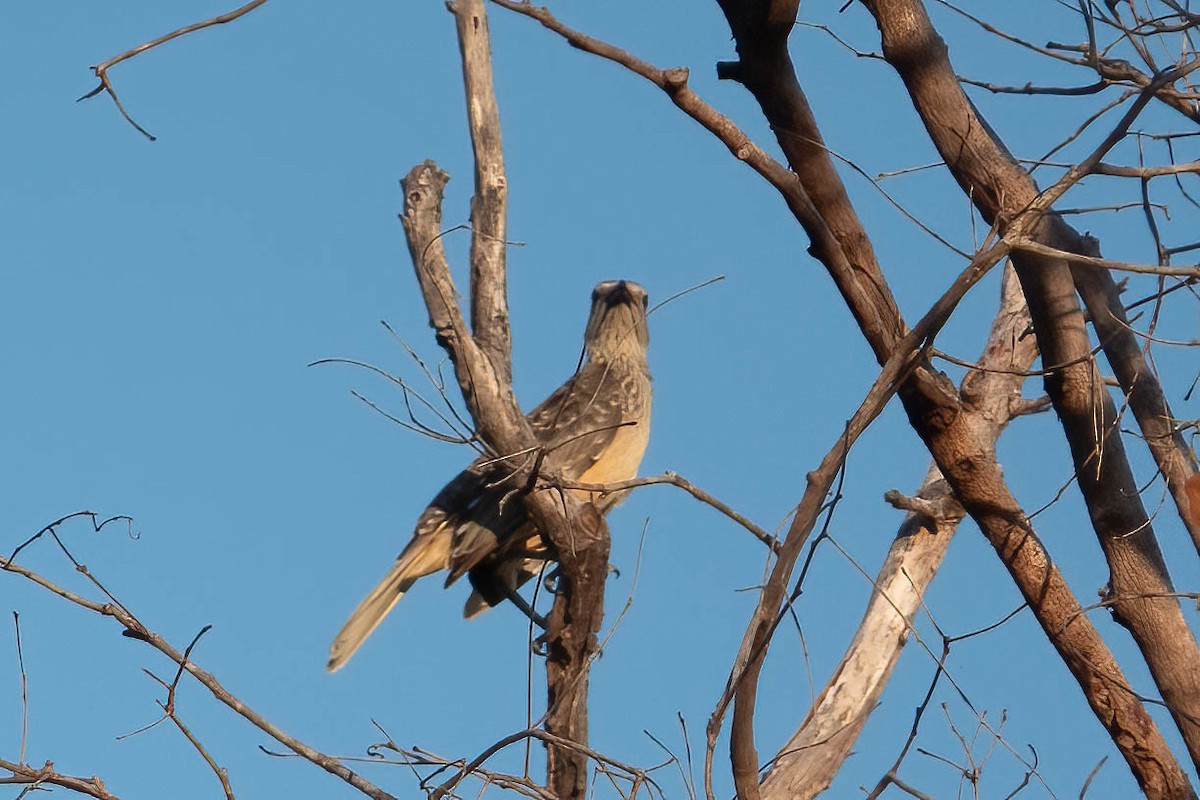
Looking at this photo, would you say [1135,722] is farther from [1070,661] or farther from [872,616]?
[872,616]

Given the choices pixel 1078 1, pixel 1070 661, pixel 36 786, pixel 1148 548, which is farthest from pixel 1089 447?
pixel 36 786

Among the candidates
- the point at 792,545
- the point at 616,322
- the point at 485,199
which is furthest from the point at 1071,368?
the point at 616,322

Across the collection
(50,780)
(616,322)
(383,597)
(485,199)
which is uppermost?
(616,322)

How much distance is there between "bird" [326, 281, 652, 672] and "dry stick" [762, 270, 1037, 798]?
50.2 inches

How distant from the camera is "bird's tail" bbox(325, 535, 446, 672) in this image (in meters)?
6.26

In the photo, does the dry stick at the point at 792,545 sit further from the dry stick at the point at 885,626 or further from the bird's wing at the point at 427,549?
the bird's wing at the point at 427,549

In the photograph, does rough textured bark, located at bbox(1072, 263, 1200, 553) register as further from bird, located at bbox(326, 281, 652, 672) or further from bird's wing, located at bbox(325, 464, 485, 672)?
bird's wing, located at bbox(325, 464, 485, 672)

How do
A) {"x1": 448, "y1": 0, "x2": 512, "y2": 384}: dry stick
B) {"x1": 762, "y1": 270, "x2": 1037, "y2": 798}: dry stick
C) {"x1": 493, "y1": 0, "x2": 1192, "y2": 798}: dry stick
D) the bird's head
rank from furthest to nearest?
the bird's head < {"x1": 762, "y1": 270, "x2": 1037, "y2": 798}: dry stick < {"x1": 448, "y1": 0, "x2": 512, "y2": 384}: dry stick < {"x1": 493, "y1": 0, "x2": 1192, "y2": 798}: dry stick

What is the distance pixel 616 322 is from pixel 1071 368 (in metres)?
4.12

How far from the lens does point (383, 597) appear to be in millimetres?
6402

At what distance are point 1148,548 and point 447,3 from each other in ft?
10.7

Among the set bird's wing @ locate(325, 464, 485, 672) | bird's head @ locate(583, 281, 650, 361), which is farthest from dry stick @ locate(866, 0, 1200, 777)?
bird's head @ locate(583, 281, 650, 361)

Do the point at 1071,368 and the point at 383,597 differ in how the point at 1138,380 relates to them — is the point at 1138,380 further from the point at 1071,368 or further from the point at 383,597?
the point at 383,597

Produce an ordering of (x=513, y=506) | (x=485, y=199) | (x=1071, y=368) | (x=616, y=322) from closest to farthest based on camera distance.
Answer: (x=1071, y=368), (x=485, y=199), (x=513, y=506), (x=616, y=322)
